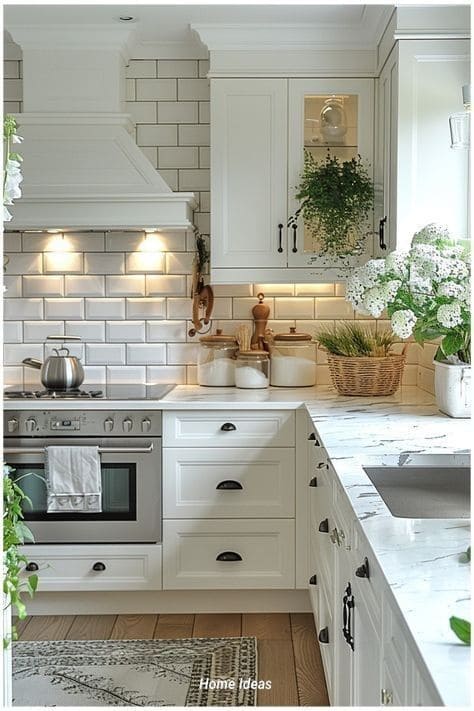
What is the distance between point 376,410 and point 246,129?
4.75ft

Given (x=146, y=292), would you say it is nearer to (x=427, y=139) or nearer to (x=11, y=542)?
(x=427, y=139)

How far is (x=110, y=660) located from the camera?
11.2ft

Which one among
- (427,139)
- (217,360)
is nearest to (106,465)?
(217,360)

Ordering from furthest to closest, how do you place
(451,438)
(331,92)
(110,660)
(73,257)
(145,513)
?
1. (73,257)
2. (331,92)
3. (145,513)
4. (110,660)
5. (451,438)

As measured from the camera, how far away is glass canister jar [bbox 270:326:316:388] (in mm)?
4309

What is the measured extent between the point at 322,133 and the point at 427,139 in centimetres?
67

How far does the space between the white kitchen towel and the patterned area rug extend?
555 millimetres

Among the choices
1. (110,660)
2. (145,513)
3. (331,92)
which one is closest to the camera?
(110,660)

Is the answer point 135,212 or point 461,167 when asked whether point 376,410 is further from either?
point 135,212

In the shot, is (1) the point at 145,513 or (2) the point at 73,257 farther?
(2) the point at 73,257

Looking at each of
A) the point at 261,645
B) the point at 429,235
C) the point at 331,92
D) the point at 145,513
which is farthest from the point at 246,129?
the point at 261,645

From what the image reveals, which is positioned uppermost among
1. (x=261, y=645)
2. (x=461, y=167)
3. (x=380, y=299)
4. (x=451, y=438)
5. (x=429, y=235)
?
(x=461, y=167)

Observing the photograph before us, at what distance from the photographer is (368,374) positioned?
396cm

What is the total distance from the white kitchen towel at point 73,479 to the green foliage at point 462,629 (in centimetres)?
276
